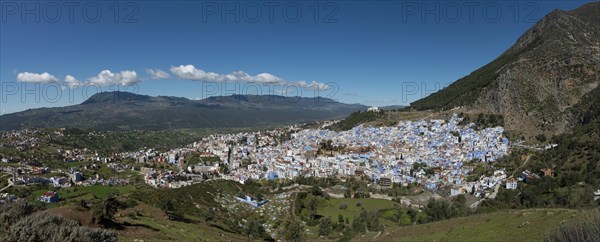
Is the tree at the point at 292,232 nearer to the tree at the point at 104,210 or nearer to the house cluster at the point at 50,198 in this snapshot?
the tree at the point at 104,210

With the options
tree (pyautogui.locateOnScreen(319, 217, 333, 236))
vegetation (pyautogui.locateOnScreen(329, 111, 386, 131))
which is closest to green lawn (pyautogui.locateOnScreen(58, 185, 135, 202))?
tree (pyautogui.locateOnScreen(319, 217, 333, 236))

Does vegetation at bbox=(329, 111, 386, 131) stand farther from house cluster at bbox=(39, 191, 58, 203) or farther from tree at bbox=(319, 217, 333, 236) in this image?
house cluster at bbox=(39, 191, 58, 203)

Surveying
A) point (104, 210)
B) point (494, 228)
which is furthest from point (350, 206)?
point (104, 210)

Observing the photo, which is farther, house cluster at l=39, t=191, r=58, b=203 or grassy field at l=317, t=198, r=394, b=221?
house cluster at l=39, t=191, r=58, b=203

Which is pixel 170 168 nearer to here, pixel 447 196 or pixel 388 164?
pixel 388 164

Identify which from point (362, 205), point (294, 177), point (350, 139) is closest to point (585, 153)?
point (362, 205)

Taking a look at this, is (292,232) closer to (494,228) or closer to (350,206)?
(494,228)
